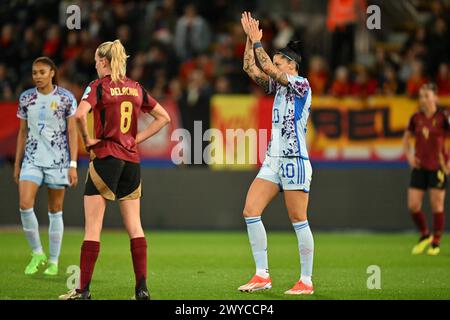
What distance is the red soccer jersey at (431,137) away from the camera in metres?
15.4

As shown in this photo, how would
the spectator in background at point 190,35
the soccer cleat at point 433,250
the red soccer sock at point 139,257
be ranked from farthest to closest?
1. the spectator in background at point 190,35
2. the soccer cleat at point 433,250
3. the red soccer sock at point 139,257

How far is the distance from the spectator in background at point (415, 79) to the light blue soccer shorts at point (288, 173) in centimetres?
1033

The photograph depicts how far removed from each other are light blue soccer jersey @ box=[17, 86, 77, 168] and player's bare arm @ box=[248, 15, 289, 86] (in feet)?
9.41

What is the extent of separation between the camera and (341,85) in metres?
20.4

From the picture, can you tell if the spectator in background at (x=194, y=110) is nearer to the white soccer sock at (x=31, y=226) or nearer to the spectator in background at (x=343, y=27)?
the spectator in background at (x=343, y=27)

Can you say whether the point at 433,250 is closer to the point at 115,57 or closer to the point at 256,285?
the point at 256,285

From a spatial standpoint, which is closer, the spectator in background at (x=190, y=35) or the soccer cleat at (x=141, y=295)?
the soccer cleat at (x=141, y=295)

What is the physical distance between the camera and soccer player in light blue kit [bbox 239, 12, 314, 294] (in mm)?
9953

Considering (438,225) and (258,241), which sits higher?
(258,241)

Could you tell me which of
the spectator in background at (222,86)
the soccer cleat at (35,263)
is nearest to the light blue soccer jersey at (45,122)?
the soccer cleat at (35,263)

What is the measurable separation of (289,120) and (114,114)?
6.33 feet

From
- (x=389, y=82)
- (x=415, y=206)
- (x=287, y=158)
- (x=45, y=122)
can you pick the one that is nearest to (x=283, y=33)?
(x=389, y=82)

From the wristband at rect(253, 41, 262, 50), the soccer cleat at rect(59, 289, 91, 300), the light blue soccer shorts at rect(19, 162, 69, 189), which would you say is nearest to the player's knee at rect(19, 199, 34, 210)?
the light blue soccer shorts at rect(19, 162, 69, 189)
